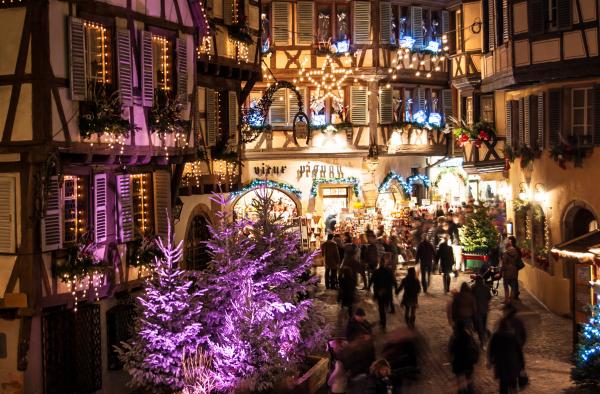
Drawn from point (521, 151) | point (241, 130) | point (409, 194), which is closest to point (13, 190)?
point (241, 130)

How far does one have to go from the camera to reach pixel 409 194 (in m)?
39.5

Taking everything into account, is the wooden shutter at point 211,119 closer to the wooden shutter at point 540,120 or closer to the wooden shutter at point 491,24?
the wooden shutter at point 491,24

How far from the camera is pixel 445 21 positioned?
39.5 m

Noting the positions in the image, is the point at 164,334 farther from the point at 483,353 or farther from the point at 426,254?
the point at 426,254

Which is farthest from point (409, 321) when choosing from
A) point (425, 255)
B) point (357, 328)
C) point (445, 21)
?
point (445, 21)

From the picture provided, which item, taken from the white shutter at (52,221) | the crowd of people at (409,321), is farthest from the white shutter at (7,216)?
the crowd of people at (409,321)

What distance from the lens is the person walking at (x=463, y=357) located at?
15094 millimetres

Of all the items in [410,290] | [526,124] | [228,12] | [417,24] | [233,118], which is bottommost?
[410,290]

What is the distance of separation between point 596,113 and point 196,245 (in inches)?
429

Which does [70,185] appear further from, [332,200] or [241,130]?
[332,200]

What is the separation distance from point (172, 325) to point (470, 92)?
22.1m

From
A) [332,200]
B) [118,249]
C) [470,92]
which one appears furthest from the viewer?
[332,200]

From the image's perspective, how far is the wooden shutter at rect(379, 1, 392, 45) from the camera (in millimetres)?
36969

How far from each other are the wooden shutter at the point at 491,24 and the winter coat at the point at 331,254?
7.65m
